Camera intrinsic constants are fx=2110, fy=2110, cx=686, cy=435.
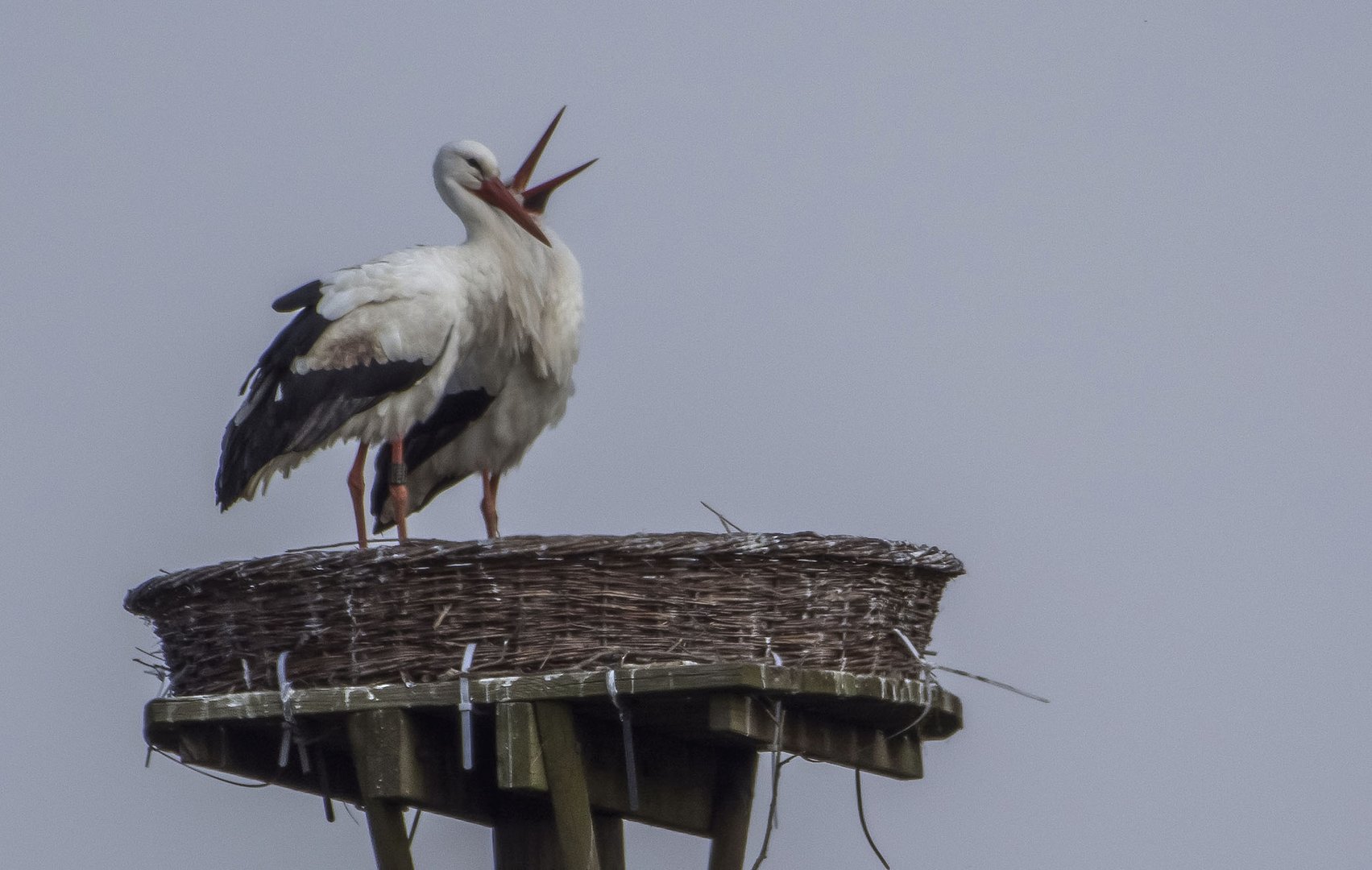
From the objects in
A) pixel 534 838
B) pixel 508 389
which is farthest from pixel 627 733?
pixel 508 389

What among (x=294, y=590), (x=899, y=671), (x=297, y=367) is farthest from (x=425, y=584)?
(x=297, y=367)

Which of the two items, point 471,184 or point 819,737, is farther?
point 471,184

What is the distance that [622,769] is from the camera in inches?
197

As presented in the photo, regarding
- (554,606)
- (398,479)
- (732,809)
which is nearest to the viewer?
(554,606)

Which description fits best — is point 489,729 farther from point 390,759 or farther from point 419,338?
point 419,338

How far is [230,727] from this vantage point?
191 inches

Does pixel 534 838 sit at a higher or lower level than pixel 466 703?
lower

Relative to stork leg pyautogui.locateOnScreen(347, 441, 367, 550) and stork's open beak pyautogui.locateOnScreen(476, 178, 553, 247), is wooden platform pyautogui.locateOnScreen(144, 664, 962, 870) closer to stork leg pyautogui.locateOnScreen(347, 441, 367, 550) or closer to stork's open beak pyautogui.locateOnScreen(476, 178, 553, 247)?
stork leg pyautogui.locateOnScreen(347, 441, 367, 550)

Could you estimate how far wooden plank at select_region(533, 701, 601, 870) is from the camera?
178 inches

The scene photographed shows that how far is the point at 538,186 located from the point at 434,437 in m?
0.90

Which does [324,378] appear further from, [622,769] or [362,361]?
[622,769]

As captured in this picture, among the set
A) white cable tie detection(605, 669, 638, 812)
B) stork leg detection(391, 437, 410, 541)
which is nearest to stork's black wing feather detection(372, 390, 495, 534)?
stork leg detection(391, 437, 410, 541)

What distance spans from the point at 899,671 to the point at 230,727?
1.55 metres

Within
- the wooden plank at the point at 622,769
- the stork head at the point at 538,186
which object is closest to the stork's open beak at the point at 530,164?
the stork head at the point at 538,186
